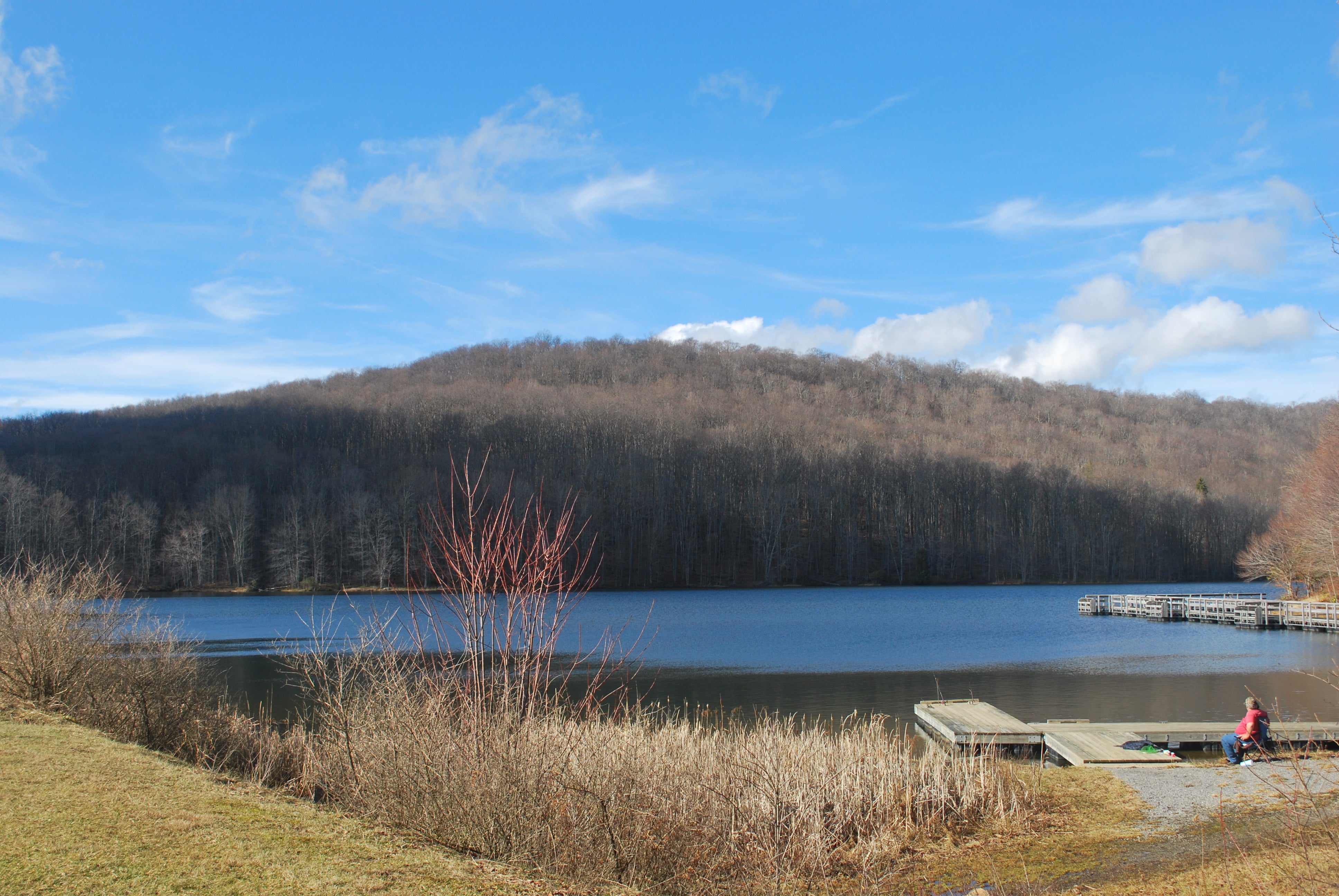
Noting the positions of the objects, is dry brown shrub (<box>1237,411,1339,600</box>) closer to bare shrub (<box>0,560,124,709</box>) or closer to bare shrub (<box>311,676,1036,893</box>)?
bare shrub (<box>311,676,1036,893</box>)

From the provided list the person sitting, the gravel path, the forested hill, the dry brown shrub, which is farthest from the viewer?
the forested hill

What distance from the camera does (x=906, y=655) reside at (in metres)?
30.1

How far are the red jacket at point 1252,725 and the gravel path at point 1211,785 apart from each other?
37 cm

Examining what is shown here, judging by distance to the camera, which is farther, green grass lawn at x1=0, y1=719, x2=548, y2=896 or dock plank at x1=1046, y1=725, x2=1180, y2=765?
dock plank at x1=1046, y1=725, x2=1180, y2=765

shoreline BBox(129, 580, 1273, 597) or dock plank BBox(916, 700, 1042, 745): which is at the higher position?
dock plank BBox(916, 700, 1042, 745)

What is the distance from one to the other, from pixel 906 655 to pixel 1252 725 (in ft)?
59.2

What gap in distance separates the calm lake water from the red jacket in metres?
2.90

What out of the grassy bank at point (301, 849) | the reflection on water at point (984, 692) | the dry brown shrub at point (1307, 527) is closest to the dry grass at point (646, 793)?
the grassy bank at point (301, 849)

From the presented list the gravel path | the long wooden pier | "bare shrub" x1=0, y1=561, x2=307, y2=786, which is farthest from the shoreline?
the gravel path

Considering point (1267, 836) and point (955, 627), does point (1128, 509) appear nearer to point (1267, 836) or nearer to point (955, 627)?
point (955, 627)

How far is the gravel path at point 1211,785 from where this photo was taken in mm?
9789

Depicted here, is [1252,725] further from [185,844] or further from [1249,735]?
[185,844]

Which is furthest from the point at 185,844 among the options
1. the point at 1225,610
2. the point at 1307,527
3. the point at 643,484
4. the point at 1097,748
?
the point at 643,484

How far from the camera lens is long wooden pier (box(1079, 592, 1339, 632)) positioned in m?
38.8
